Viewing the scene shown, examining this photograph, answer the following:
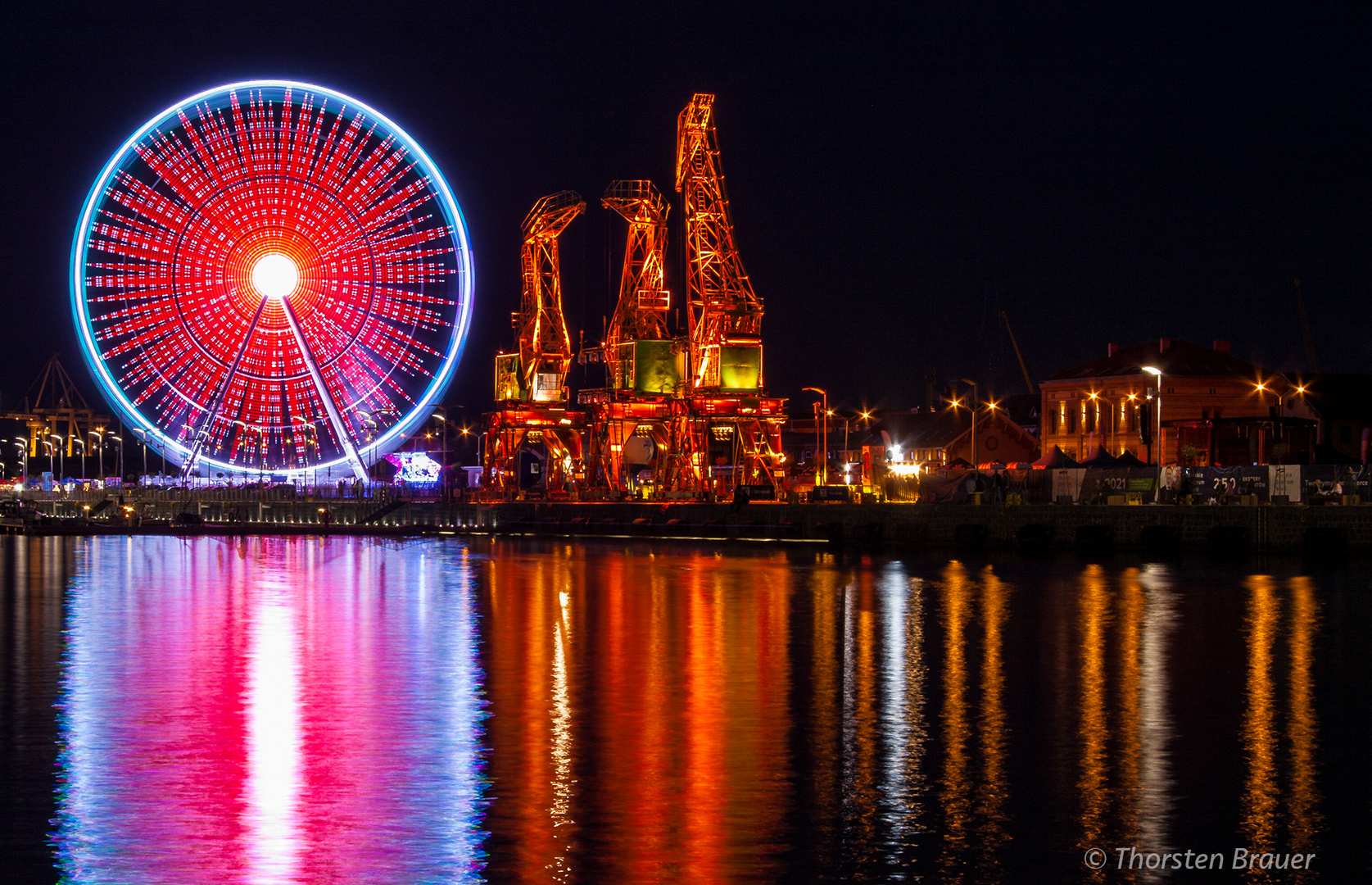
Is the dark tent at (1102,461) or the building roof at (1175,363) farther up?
the building roof at (1175,363)

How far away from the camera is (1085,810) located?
50.0 ft

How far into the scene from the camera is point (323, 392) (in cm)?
7575

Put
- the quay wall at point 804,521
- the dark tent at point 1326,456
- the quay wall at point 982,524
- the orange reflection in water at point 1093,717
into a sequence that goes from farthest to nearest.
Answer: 1. the dark tent at point 1326,456
2. the quay wall at point 804,521
3. the quay wall at point 982,524
4. the orange reflection in water at point 1093,717

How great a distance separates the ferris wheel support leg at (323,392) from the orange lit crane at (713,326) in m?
19.8

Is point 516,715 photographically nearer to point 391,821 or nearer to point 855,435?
point 391,821

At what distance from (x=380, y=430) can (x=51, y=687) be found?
175 ft

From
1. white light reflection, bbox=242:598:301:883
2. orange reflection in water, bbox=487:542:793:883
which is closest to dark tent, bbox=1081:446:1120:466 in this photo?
orange reflection in water, bbox=487:542:793:883

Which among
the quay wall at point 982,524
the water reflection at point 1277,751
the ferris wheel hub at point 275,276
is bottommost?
the water reflection at point 1277,751

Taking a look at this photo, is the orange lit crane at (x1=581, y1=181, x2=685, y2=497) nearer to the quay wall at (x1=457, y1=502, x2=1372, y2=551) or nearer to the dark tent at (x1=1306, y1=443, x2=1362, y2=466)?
the quay wall at (x1=457, y1=502, x2=1372, y2=551)

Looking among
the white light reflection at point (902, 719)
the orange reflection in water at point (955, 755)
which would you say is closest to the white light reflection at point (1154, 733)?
the orange reflection in water at point (955, 755)

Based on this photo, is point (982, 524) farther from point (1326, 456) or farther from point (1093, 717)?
point (1093, 717)

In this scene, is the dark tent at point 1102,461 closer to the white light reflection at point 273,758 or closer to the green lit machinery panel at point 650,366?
the green lit machinery panel at point 650,366

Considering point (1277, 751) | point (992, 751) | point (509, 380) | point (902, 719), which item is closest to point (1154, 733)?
point (1277, 751)

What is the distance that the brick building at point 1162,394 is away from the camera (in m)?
104
